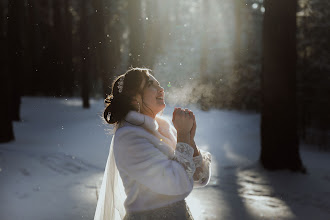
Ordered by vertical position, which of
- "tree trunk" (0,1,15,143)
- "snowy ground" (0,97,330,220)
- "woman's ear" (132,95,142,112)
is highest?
"woman's ear" (132,95,142,112)

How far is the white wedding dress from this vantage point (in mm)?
2225

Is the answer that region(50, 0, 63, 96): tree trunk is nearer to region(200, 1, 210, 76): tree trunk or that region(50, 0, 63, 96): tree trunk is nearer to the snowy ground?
region(200, 1, 210, 76): tree trunk

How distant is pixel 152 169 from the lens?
2.21 m

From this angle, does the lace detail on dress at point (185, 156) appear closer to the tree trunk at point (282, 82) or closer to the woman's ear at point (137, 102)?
the woman's ear at point (137, 102)

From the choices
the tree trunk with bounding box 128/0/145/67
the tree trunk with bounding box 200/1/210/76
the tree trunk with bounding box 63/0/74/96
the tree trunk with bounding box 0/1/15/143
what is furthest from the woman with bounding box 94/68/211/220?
the tree trunk with bounding box 200/1/210/76

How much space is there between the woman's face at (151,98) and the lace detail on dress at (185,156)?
1.03 feet

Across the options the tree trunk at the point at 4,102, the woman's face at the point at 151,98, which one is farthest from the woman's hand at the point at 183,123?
the tree trunk at the point at 4,102

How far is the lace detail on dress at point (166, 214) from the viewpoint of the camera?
2.35 metres

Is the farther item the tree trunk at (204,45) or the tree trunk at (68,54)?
the tree trunk at (204,45)

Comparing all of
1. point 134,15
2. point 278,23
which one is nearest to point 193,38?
point 134,15

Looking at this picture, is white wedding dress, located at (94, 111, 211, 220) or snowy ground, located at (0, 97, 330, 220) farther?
snowy ground, located at (0, 97, 330, 220)

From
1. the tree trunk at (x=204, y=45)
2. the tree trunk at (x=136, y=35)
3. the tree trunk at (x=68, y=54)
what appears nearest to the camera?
the tree trunk at (x=136, y=35)

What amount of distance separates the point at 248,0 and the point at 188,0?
22.4 metres

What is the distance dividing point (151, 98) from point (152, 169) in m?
0.51
